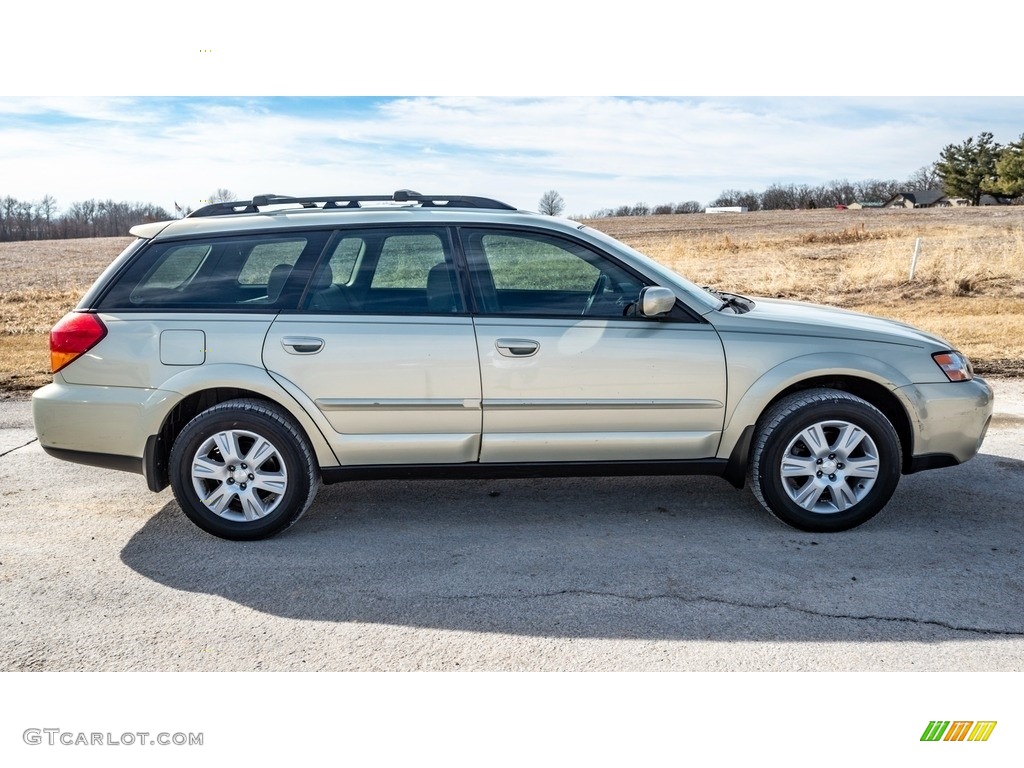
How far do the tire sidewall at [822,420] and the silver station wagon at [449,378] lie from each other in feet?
0.03

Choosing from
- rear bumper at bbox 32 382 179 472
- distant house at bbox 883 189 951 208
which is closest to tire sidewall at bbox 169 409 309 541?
rear bumper at bbox 32 382 179 472

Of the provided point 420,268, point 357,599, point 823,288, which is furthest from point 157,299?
point 823,288

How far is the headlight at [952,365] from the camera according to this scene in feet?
16.0

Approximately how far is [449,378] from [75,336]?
6.37ft

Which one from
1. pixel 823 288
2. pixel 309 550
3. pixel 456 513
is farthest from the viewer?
pixel 823 288

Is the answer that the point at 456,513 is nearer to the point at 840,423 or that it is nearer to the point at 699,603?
the point at 699,603

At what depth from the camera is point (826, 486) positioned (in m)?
4.73

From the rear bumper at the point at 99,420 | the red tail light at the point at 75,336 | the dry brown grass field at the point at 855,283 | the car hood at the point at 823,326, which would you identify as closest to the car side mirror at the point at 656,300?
the car hood at the point at 823,326

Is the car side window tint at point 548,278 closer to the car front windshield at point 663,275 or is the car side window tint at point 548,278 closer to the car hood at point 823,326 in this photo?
the car front windshield at point 663,275

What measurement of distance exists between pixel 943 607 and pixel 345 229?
3.37 m

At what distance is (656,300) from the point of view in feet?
15.1

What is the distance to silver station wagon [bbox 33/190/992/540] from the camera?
4.64 meters

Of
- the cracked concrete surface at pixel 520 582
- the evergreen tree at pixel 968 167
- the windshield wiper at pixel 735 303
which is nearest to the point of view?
the cracked concrete surface at pixel 520 582

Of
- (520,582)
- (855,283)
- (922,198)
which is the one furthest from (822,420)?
(922,198)
